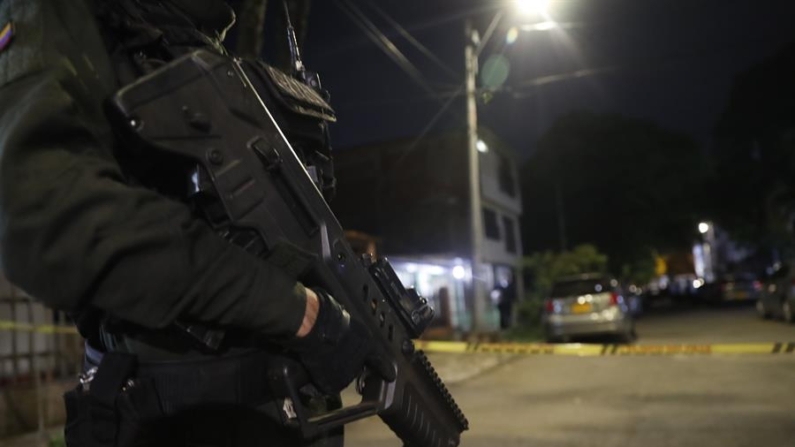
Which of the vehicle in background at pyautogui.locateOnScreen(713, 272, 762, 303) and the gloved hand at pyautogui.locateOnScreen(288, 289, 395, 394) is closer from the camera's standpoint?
the gloved hand at pyautogui.locateOnScreen(288, 289, 395, 394)

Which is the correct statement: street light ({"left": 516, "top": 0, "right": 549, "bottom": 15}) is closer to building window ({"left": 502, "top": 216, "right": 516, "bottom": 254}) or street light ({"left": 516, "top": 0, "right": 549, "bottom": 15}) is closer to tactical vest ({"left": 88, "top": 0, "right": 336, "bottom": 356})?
tactical vest ({"left": 88, "top": 0, "right": 336, "bottom": 356})

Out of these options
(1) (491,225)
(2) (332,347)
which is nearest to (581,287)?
(2) (332,347)

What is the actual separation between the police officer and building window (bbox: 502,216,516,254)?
106 feet

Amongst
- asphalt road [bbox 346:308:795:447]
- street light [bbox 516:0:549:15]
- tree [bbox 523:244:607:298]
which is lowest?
asphalt road [bbox 346:308:795:447]

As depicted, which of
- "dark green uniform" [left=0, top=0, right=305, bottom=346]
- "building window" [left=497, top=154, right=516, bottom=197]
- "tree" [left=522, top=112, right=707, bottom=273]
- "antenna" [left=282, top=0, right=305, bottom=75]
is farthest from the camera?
"tree" [left=522, top=112, right=707, bottom=273]

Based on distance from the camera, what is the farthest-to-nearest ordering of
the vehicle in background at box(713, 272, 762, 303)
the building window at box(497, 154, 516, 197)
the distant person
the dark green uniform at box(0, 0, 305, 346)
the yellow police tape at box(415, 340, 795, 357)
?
the building window at box(497, 154, 516, 197) < the vehicle in background at box(713, 272, 762, 303) < the distant person < the yellow police tape at box(415, 340, 795, 357) < the dark green uniform at box(0, 0, 305, 346)

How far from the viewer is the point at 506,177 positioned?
3422cm

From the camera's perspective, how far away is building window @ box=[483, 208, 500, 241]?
31.5 metres

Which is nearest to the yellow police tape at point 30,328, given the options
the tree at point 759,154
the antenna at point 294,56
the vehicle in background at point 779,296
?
the antenna at point 294,56

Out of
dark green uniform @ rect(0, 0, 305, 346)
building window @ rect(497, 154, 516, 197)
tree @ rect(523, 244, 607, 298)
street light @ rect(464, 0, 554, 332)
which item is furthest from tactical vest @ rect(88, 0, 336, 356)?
building window @ rect(497, 154, 516, 197)

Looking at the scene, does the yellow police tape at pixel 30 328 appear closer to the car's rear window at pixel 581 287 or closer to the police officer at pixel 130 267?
the police officer at pixel 130 267

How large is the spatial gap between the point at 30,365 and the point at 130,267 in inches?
242

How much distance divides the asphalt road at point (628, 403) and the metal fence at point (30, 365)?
2631 mm

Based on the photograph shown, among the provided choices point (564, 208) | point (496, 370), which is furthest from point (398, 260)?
point (564, 208)
